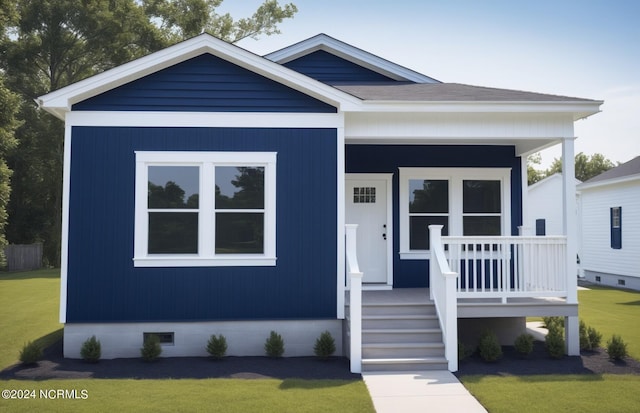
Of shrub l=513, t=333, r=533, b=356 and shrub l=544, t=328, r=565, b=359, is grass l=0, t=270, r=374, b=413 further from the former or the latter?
shrub l=544, t=328, r=565, b=359

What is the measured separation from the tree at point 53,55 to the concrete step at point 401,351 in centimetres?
2702

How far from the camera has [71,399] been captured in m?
6.95

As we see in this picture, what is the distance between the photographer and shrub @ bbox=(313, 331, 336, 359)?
894 cm

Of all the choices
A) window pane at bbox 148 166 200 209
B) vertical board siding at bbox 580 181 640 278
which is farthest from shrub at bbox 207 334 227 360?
vertical board siding at bbox 580 181 640 278

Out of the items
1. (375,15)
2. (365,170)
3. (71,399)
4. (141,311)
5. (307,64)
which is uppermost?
(375,15)

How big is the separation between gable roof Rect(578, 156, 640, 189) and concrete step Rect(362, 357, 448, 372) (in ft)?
47.9

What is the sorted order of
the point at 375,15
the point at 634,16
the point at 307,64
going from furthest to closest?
1. the point at 634,16
2. the point at 375,15
3. the point at 307,64

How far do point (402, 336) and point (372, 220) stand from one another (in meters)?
3.30

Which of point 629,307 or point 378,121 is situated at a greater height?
point 378,121

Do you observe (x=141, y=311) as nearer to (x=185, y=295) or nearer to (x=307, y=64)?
(x=185, y=295)

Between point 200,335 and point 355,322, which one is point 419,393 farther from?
point 200,335

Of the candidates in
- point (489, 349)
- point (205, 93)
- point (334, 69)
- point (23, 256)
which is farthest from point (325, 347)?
point (23, 256)

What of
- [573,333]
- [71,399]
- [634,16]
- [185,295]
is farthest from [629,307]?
[71,399]

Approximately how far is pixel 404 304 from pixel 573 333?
2894 millimetres
